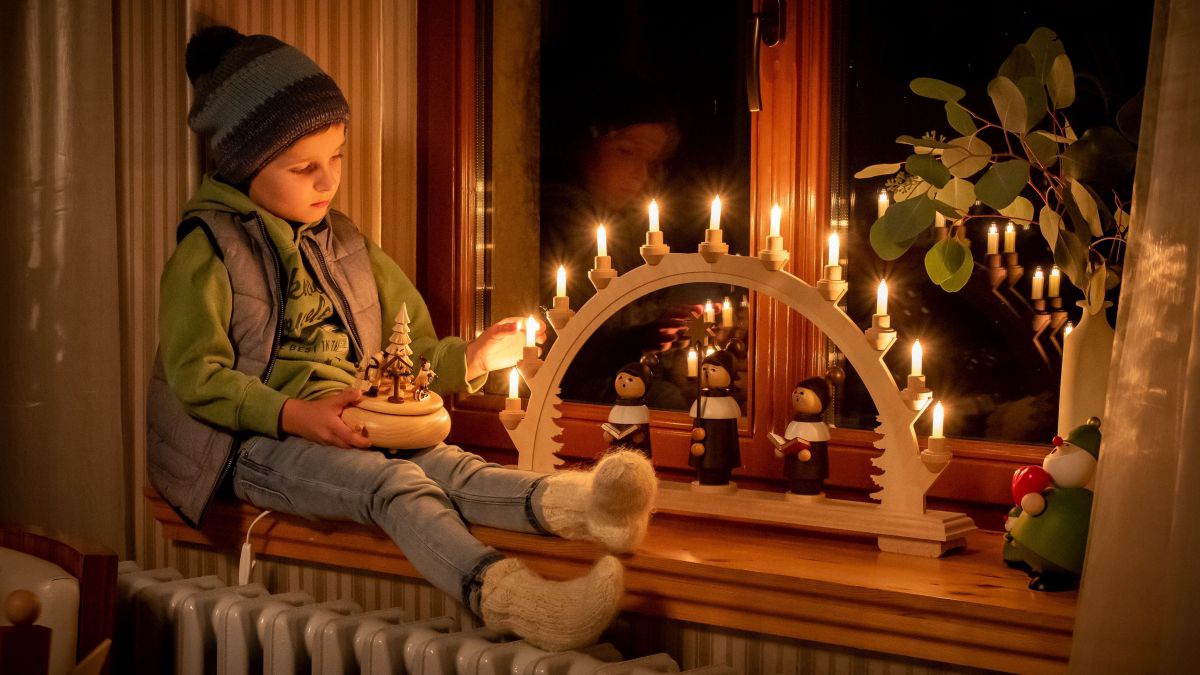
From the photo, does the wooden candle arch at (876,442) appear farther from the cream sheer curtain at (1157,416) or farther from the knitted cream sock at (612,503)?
the cream sheer curtain at (1157,416)

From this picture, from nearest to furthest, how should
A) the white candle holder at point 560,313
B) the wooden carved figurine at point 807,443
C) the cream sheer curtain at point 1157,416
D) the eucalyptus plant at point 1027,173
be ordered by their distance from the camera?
the cream sheer curtain at point 1157,416 → the eucalyptus plant at point 1027,173 → the wooden carved figurine at point 807,443 → the white candle holder at point 560,313

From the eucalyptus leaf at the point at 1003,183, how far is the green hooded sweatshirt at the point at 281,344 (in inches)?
30.1

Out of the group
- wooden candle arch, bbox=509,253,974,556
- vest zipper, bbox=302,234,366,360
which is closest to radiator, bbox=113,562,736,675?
wooden candle arch, bbox=509,253,974,556

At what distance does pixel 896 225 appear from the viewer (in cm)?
130

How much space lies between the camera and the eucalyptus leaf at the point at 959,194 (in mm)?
1399

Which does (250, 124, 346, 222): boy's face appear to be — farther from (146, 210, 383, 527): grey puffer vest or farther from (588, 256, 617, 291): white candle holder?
(588, 256, 617, 291): white candle holder

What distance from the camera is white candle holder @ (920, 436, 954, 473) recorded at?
138 cm

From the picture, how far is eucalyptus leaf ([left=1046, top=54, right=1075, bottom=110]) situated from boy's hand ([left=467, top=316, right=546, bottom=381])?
720mm

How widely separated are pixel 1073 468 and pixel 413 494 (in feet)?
2.39

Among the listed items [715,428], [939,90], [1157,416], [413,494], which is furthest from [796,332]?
[1157,416]

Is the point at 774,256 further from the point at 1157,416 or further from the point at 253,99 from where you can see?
the point at 253,99

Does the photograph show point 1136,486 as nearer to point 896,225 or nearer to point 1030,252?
point 896,225

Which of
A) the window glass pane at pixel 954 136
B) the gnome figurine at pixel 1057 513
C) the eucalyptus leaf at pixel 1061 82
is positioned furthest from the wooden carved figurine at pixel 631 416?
the eucalyptus leaf at pixel 1061 82

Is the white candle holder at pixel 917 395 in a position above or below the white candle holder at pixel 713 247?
below
